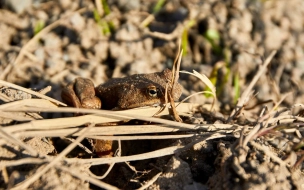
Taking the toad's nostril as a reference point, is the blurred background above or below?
above

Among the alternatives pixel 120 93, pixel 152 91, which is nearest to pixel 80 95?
pixel 120 93

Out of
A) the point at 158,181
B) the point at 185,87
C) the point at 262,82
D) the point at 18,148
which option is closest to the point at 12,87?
the point at 18,148

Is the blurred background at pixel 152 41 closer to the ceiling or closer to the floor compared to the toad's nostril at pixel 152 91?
closer to the ceiling

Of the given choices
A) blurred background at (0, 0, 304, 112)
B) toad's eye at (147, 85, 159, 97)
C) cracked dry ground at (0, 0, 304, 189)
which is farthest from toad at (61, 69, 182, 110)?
blurred background at (0, 0, 304, 112)

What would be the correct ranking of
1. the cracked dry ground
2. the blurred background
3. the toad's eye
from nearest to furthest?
1. the toad's eye
2. the cracked dry ground
3. the blurred background

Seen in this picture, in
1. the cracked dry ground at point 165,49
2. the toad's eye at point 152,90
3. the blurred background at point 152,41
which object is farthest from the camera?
the blurred background at point 152,41

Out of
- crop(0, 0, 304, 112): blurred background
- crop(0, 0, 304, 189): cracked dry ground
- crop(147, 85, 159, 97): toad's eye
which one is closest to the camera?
crop(147, 85, 159, 97): toad's eye

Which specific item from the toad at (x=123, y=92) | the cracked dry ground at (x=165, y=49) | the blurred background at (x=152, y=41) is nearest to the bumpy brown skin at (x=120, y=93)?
the toad at (x=123, y=92)

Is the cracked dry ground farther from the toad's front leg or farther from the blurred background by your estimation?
the toad's front leg

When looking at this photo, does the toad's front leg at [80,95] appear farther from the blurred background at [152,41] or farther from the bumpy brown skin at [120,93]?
the blurred background at [152,41]
